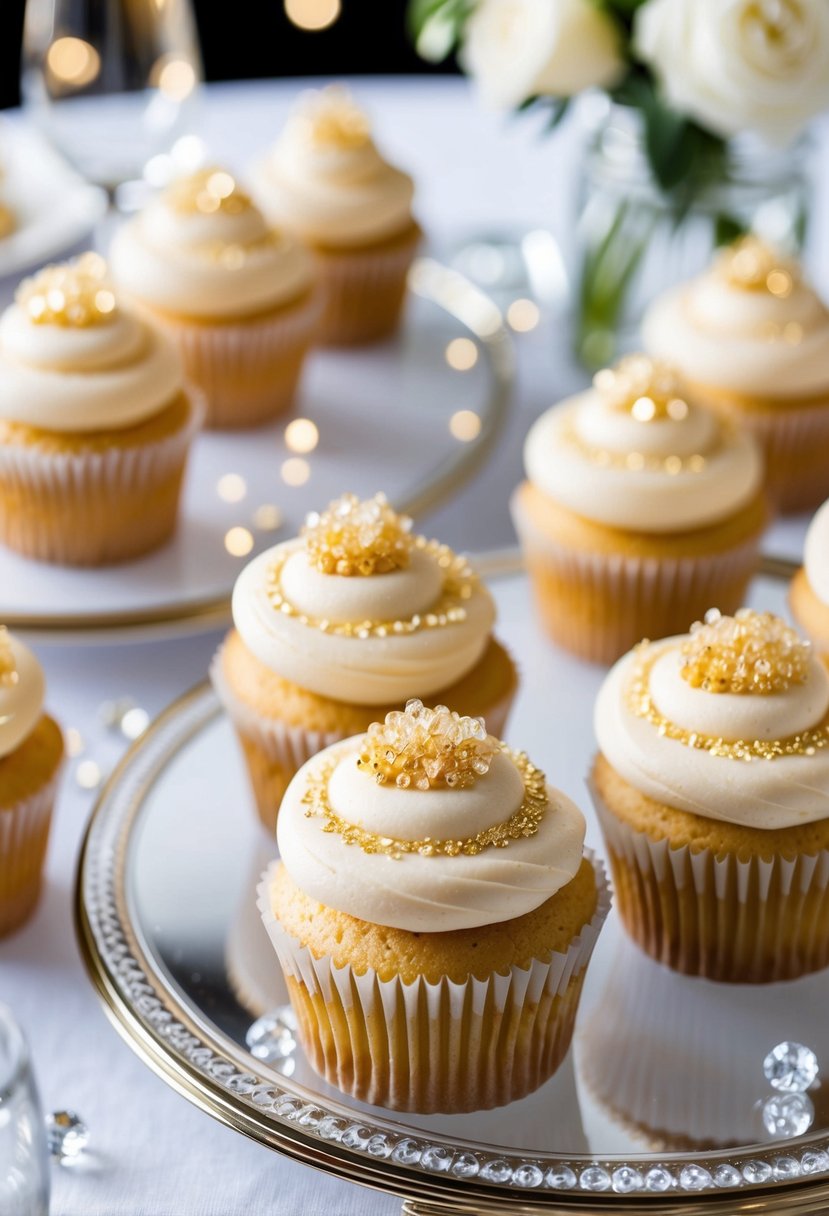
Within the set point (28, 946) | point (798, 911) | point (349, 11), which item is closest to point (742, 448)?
point (798, 911)

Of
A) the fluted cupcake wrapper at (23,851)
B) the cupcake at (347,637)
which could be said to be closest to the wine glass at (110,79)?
the cupcake at (347,637)

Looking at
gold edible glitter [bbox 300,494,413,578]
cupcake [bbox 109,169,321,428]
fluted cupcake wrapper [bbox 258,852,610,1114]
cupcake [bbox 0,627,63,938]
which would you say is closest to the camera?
A: fluted cupcake wrapper [bbox 258,852,610,1114]

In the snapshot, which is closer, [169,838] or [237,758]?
[169,838]

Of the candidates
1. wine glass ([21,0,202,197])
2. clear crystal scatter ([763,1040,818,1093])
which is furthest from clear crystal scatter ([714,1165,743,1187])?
wine glass ([21,0,202,197])

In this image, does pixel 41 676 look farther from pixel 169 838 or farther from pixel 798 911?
pixel 798 911

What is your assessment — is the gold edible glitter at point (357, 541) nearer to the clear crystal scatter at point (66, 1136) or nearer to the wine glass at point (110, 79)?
the clear crystal scatter at point (66, 1136)

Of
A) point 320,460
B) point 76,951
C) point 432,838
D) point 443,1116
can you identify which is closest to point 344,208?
point 320,460

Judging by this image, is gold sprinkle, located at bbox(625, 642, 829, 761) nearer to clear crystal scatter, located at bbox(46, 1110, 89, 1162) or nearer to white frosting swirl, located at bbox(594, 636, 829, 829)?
white frosting swirl, located at bbox(594, 636, 829, 829)
